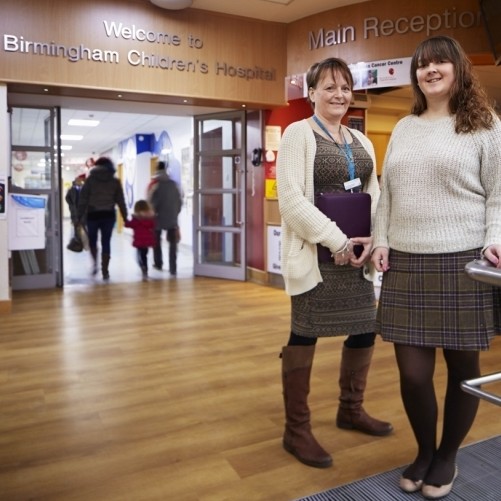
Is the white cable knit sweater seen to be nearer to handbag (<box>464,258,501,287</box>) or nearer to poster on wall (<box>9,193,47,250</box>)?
handbag (<box>464,258,501,287</box>)

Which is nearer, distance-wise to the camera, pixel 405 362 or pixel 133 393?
pixel 405 362

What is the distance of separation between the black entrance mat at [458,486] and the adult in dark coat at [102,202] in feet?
18.0

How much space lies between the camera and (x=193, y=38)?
560 cm

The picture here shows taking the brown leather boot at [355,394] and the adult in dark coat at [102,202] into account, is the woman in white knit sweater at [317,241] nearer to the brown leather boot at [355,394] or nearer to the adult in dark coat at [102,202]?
the brown leather boot at [355,394]

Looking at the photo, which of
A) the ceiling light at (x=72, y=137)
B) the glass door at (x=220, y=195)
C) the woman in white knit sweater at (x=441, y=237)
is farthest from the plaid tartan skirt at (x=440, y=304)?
the ceiling light at (x=72, y=137)

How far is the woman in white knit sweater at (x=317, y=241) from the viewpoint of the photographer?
6.27 feet

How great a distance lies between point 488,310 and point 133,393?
197 cm

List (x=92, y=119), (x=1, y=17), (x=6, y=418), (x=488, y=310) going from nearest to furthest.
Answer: (x=488, y=310) < (x=6, y=418) < (x=1, y=17) < (x=92, y=119)

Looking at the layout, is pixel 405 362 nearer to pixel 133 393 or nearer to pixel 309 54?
pixel 133 393

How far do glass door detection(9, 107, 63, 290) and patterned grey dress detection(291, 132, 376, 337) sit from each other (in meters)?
4.77

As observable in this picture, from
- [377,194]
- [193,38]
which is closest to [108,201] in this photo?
[193,38]

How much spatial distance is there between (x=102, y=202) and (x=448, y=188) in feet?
19.3

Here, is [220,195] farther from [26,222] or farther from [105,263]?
[26,222]

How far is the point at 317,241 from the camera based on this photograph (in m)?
1.87
